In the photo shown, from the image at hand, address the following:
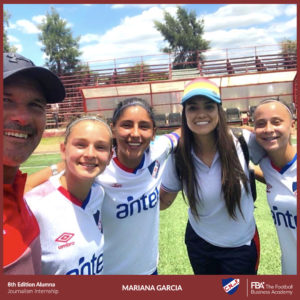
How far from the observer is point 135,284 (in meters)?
1.80

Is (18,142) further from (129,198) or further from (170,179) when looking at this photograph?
(170,179)

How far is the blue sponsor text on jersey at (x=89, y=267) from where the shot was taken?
156 centimetres

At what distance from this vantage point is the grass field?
10.1 ft

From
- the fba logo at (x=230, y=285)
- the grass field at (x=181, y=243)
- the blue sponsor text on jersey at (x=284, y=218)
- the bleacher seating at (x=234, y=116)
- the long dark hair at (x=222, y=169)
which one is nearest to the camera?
the fba logo at (x=230, y=285)

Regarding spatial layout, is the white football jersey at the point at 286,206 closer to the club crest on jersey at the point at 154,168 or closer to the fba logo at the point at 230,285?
the fba logo at the point at 230,285

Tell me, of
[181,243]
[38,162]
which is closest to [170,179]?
[181,243]

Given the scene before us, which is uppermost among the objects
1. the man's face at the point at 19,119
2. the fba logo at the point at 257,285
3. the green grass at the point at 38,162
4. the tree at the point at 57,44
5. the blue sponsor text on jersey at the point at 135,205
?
the tree at the point at 57,44

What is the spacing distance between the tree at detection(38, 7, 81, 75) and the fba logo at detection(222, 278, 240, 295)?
3657cm

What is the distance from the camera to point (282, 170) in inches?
78.5

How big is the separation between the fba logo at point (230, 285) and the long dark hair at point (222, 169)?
459mm

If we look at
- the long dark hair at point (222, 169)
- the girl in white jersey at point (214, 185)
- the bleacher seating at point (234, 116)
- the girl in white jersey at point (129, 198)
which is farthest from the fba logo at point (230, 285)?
the bleacher seating at point (234, 116)

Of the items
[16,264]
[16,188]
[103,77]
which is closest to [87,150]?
[16,188]

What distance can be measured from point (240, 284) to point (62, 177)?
1.38 metres

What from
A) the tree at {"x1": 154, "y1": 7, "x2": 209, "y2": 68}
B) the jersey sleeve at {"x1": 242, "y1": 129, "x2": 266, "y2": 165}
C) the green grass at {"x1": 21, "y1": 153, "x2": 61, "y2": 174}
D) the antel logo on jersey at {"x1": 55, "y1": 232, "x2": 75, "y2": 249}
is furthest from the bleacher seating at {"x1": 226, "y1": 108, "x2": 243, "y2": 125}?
the tree at {"x1": 154, "y1": 7, "x2": 209, "y2": 68}
